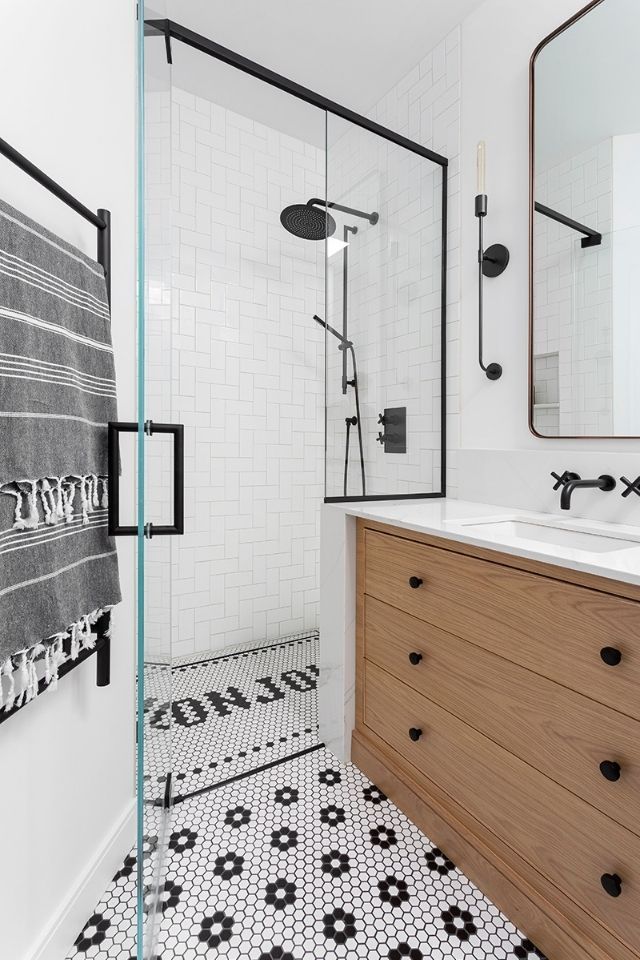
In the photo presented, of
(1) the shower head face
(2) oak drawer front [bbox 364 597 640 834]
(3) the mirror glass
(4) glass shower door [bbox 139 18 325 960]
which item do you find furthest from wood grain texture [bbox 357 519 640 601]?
(1) the shower head face

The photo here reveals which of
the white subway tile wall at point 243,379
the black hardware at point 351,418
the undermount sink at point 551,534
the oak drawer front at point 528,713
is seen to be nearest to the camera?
the oak drawer front at point 528,713

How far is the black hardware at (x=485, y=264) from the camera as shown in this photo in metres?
1.78

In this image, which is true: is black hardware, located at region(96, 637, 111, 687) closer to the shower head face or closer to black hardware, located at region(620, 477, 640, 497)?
black hardware, located at region(620, 477, 640, 497)

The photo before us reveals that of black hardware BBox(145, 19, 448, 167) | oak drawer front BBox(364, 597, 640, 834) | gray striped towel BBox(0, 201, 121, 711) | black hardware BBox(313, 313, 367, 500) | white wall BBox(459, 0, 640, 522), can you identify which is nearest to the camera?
gray striped towel BBox(0, 201, 121, 711)

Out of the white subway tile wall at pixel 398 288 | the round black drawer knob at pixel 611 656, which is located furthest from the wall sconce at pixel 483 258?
the round black drawer knob at pixel 611 656

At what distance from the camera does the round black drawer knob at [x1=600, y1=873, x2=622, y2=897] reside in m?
0.88

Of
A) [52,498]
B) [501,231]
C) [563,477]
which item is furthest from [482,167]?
[52,498]

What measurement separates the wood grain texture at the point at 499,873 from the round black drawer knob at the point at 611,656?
51 cm

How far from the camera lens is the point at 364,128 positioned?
184 cm

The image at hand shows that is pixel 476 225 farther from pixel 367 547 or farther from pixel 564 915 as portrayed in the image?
pixel 564 915

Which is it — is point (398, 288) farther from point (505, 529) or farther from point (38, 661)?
point (38, 661)

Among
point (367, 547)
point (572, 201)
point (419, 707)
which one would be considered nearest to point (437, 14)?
point (572, 201)

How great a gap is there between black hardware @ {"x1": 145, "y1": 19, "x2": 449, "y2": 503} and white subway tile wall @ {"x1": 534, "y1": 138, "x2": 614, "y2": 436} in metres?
0.43

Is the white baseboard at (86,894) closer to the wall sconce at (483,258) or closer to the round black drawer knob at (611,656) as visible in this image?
the round black drawer knob at (611,656)
